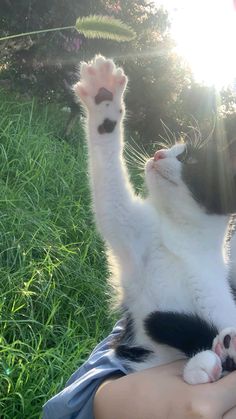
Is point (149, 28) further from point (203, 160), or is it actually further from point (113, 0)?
point (203, 160)

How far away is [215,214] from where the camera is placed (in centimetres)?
164

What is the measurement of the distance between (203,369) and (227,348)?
0.08 metres

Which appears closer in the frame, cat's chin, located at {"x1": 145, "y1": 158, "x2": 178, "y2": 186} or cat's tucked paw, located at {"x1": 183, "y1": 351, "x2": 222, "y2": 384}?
cat's tucked paw, located at {"x1": 183, "y1": 351, "x2": 222, "y2": 384}

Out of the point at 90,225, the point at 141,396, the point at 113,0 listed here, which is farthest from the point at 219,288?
the point at 113,0

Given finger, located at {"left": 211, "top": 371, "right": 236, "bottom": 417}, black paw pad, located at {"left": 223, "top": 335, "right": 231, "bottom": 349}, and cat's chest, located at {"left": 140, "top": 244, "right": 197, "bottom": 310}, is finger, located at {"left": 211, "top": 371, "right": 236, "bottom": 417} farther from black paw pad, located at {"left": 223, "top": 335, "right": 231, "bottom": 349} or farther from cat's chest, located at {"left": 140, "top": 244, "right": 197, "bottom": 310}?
cat's chest, located at {"left": 140, "top": 244, "right": 197, "bottom": 310}

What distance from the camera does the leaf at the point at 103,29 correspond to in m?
1.17

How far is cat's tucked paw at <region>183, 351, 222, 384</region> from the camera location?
1.22 metres

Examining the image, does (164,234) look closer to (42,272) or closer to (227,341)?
(227,341)

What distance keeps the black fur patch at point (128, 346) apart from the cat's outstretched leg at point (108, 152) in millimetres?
173

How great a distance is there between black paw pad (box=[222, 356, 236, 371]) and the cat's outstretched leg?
1.23 feet

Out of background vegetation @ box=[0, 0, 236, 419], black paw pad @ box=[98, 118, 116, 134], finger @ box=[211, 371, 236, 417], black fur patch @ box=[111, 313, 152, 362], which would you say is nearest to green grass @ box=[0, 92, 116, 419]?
background vegetation @ box=[0, 0, 236, 419]

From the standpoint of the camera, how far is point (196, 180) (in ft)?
5.39

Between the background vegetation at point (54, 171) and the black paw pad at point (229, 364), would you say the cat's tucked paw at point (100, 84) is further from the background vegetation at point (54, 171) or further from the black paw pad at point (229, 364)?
the black paw pad at point (229, 364)

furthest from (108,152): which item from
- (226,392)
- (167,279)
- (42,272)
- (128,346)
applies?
(42,272)
